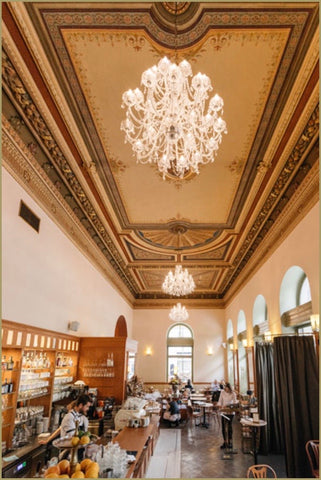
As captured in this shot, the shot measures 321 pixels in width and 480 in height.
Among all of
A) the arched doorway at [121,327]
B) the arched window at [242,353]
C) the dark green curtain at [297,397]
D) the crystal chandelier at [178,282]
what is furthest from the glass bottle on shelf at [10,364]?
the arched doorway at [121,327]

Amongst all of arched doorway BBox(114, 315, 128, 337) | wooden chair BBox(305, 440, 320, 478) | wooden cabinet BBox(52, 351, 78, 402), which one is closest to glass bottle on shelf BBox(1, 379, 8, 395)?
wooden cabinet BBox(52, 351, 78, 402)

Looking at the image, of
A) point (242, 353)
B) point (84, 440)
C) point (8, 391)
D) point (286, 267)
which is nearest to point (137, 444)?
point (8, 391)

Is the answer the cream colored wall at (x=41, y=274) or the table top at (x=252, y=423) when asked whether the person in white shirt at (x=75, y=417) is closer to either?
the cream colored wall at (x=41, y=274)

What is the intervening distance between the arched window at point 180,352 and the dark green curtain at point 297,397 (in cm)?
1367

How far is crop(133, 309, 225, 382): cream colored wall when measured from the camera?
19.4 meters

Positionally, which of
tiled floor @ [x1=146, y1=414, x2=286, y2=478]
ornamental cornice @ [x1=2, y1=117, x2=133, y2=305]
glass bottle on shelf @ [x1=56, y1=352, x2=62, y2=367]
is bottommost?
tiled floor @ [x1=146, y1=414, x2=286, y2=478]

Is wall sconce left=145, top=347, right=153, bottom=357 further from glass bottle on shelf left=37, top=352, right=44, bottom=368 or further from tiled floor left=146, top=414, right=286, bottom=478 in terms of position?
glass bottle on shelf left=37, top=352, right=44, bottom=368

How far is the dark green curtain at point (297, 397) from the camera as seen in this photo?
240 inches

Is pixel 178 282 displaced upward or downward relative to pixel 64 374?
upward

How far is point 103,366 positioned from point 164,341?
35.2 feet

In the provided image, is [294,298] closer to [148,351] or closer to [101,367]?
[101,367]

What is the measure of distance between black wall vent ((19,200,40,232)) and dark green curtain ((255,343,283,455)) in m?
6.34

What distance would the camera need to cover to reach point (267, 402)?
8383 mm

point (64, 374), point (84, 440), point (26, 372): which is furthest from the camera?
point (64, 374)
